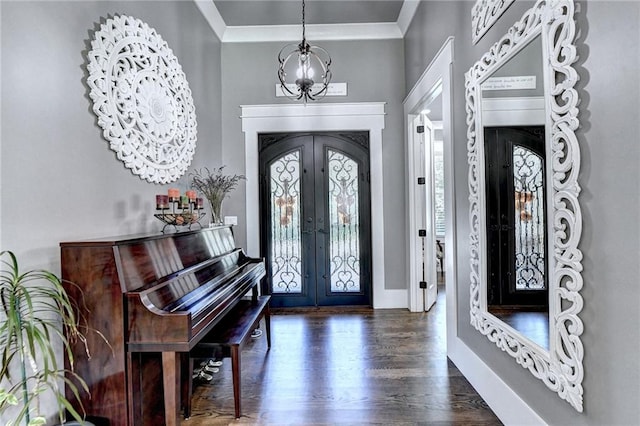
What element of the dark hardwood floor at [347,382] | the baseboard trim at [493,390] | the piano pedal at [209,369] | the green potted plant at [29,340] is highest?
the green potted plant at [29,340]

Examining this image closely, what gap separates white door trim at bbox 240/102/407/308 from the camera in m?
3.81

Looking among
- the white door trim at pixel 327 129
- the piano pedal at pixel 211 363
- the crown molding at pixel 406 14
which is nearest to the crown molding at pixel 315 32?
the crown molding at pixel 406 14

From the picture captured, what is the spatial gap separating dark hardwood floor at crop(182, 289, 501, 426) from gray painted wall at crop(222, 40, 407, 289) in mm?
1109

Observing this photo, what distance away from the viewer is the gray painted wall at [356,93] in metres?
3.83

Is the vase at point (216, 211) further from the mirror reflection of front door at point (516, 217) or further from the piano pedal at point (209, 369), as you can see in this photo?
the mirror reflection of front door at point (516, 217)

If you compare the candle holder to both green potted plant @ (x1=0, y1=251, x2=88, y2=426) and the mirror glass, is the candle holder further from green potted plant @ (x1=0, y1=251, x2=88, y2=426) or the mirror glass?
the mirror glass

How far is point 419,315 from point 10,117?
3.68 m

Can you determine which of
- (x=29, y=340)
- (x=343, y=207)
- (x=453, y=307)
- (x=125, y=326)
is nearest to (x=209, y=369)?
(x=125, y=326)

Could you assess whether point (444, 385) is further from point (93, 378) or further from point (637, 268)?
point (93, 378)

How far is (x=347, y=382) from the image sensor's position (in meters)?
2.25

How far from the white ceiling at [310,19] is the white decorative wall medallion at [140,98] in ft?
4.06

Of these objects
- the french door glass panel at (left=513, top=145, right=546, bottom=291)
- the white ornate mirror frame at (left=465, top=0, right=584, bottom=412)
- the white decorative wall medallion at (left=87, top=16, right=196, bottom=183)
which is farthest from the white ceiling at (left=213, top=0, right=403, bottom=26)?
the french door glass panel at (left=513, top=145, right=546, bottom=291)

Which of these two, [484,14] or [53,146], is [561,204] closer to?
[484,14]

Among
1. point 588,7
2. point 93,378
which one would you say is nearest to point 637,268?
point 588,7
